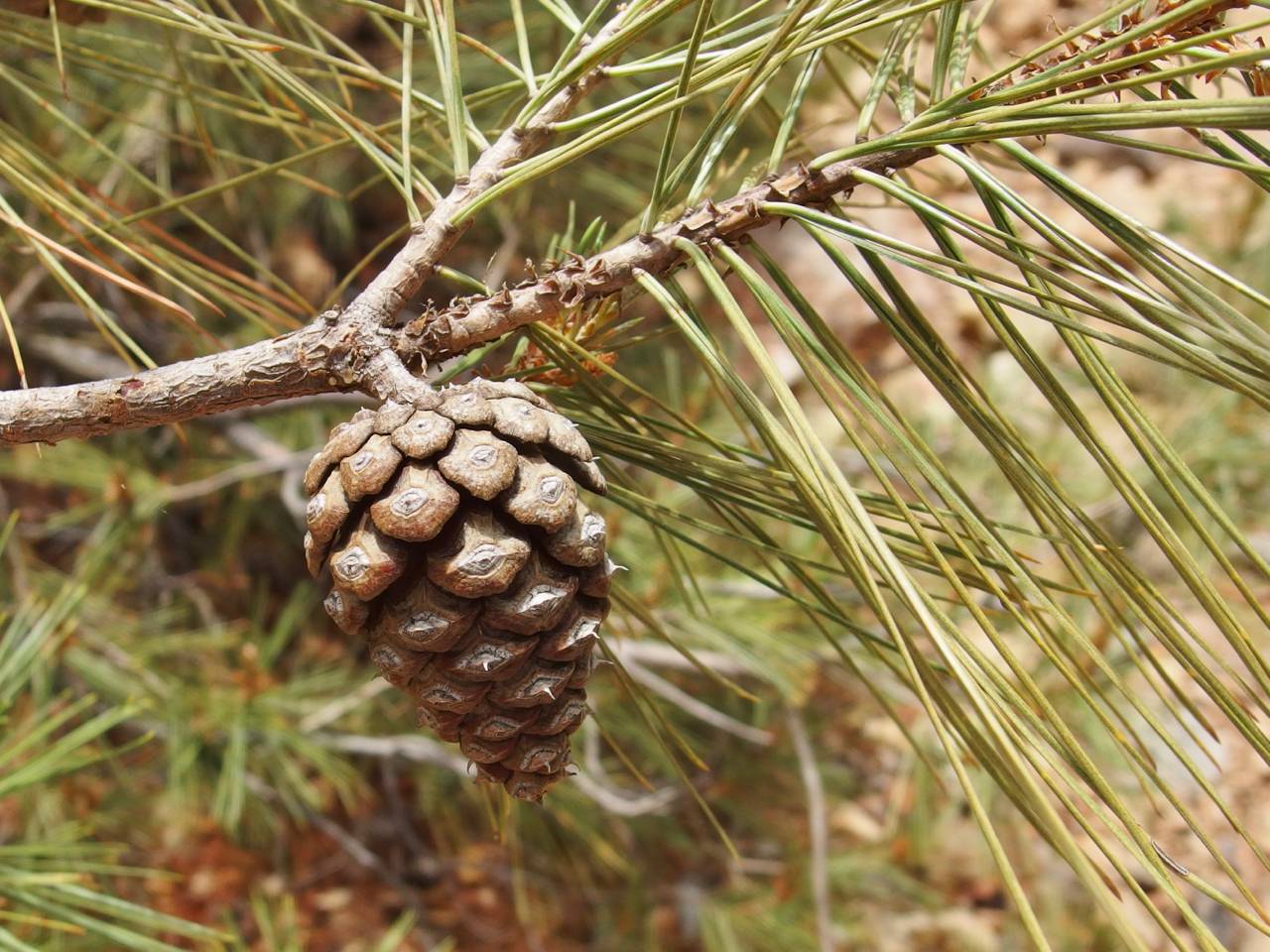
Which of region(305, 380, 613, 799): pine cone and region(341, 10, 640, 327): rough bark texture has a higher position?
region(341, 10, 640, 327): rough bark texture

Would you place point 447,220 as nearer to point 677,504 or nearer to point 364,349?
point 364,349

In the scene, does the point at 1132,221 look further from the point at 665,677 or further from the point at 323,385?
the point at 665,677

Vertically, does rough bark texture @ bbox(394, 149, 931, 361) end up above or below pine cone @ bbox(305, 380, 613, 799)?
above

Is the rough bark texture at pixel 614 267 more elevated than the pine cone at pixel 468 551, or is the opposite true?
the rough bark texture at pixel 614 267
